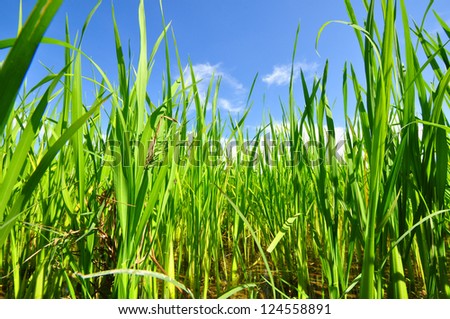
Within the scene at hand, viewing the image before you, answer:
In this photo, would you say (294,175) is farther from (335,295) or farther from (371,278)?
(371,278)

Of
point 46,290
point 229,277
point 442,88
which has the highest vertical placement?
point 442,88

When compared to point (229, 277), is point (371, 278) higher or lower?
higher

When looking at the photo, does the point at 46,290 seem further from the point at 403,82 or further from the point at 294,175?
the point at 403,82

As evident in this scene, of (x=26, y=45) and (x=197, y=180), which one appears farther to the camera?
(x=197, y=180)

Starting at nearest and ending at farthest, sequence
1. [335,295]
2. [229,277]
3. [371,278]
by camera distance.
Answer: [371,278]
[335,295]
[229,277]

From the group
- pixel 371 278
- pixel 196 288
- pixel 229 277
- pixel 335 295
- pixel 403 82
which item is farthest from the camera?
pixel 229 277

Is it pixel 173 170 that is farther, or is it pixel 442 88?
pixel 173 170

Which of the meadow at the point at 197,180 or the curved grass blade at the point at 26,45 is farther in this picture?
the meadow at the point at 197,180

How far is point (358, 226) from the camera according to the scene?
625mm

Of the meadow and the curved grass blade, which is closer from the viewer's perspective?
the curved grass blade

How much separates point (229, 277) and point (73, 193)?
2.07ft
